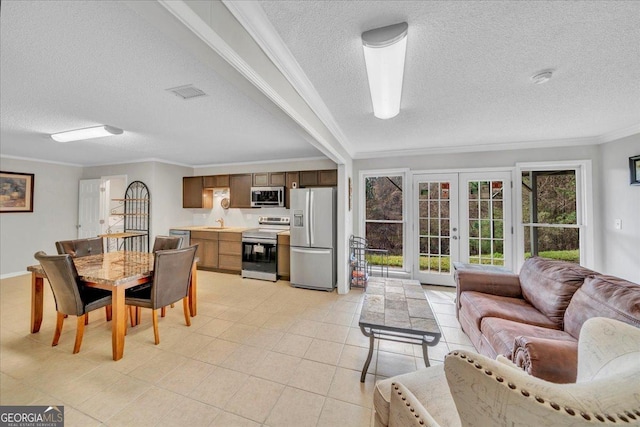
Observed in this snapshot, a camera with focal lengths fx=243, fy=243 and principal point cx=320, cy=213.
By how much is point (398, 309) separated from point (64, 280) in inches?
116

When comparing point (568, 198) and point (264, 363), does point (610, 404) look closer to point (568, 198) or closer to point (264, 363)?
point (264, 363)

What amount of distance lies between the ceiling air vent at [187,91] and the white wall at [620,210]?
16.6 feet

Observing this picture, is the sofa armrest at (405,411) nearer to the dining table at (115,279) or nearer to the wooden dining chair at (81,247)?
the dining table at (115,279)

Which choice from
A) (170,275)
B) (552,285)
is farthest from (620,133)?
(170,275)

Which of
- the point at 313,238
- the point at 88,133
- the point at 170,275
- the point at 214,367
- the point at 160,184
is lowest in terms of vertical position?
the point at 214,367

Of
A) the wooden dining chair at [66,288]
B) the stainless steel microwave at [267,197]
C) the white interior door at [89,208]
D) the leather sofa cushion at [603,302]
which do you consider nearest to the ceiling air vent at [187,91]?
the wooden dining chair at [66,288]

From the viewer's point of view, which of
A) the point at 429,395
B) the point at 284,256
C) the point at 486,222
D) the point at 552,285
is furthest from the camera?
the point at 284,256

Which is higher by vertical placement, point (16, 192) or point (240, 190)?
point (240, 190)

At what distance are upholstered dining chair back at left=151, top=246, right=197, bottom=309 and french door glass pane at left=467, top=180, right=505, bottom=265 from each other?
4185mm

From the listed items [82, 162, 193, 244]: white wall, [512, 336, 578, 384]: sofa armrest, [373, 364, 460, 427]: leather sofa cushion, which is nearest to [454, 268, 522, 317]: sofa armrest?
[512, 336, 578, 384]: sofa armrest

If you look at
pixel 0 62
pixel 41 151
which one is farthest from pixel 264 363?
pixel 41 151

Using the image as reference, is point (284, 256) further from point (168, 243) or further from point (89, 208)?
point (89, 208)

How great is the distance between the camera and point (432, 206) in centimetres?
423

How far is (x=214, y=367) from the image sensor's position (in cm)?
209
